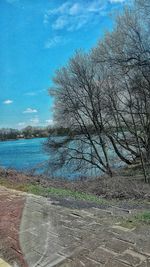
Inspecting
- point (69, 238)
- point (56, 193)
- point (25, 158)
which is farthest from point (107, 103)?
point (69, 238)

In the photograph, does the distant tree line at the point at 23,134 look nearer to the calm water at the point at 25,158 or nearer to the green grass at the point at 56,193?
the calm water at the point at 25,158

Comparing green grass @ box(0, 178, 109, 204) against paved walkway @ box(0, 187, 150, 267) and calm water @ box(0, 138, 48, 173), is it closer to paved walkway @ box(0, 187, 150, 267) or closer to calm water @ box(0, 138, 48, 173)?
paved walkway @ box(0, 187, 150, 267)

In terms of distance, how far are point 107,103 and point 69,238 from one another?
15003 mm

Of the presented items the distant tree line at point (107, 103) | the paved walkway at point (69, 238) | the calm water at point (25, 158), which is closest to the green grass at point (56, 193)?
the paved walkway at point (69, 238)

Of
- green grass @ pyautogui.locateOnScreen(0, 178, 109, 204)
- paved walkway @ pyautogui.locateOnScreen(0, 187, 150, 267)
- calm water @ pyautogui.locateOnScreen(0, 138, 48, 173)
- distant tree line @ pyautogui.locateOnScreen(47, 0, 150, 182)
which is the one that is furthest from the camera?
calm water @ pyautogui.locateOnScreen(0, 138, 48, 173)

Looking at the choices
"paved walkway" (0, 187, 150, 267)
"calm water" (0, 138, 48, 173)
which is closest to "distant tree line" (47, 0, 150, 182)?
"calm water" (0, 138, 48, 173)

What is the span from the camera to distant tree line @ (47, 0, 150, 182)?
15.5 m

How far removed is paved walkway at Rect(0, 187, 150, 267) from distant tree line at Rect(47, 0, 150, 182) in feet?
36.8

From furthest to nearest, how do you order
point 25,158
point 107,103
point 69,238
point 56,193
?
1. point 25,158
2. point 107,103
3. point 56,193
4. point 69,238

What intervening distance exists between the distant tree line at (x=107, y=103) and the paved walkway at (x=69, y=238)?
36.8ft

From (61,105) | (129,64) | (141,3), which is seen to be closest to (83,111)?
(61,105)

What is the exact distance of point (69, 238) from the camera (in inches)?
158

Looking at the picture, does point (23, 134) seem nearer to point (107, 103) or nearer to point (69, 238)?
point (107, 103)

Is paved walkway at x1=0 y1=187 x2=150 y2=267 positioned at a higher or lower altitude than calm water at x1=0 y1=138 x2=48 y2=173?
higher
